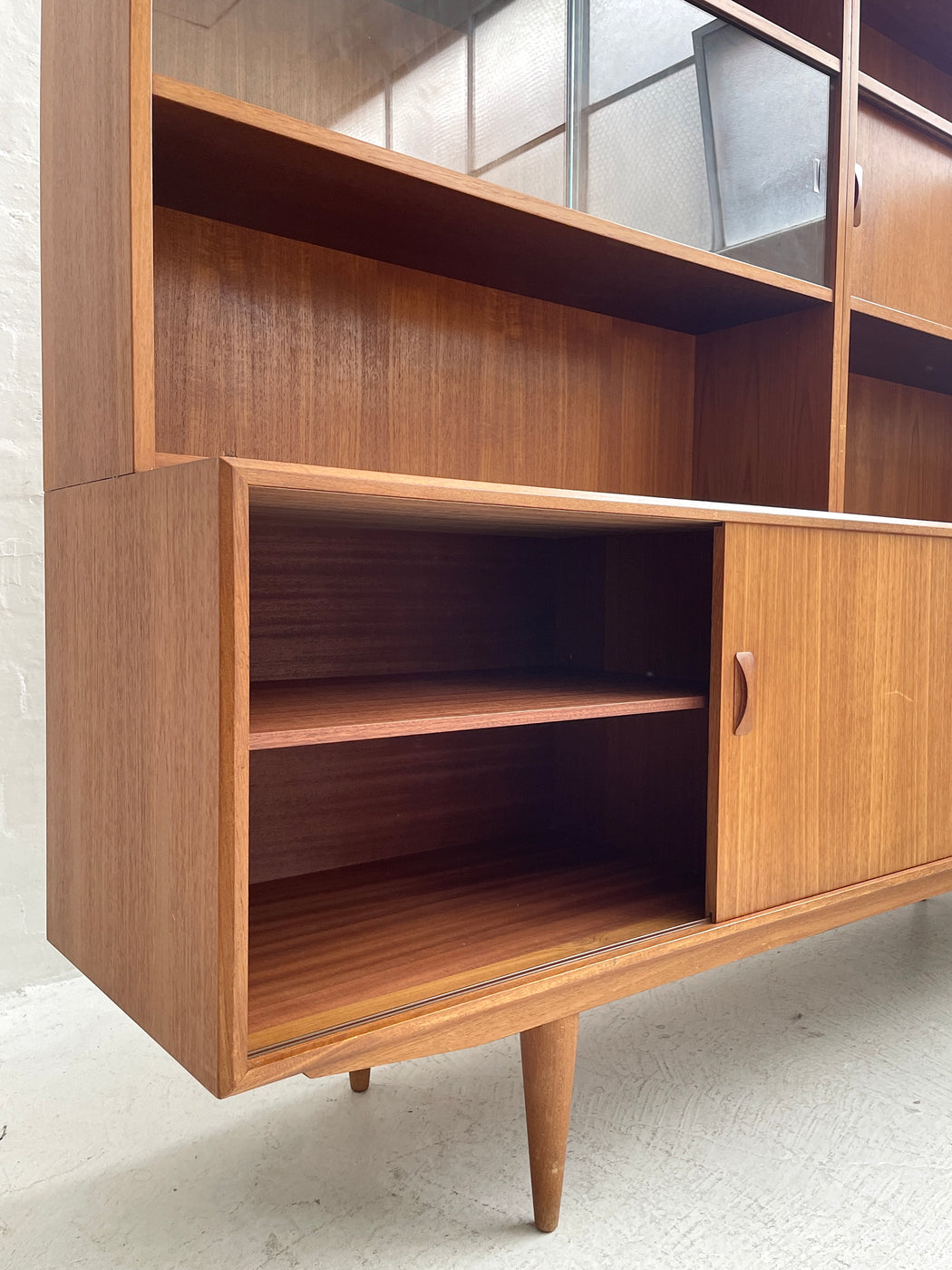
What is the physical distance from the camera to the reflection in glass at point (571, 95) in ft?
2.80

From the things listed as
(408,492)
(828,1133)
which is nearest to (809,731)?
(828,1133)

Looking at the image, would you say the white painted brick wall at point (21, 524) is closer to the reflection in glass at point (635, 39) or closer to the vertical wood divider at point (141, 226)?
the vertical wood divider at point (141, 226)

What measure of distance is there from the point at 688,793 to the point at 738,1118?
15.1 inches

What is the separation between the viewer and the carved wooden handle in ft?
3.37

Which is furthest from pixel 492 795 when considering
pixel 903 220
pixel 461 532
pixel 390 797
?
pixel 903 220

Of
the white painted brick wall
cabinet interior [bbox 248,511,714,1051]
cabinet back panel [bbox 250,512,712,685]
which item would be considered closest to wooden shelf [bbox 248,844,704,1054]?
cabinet interior [bbox 248,511,714,1051]

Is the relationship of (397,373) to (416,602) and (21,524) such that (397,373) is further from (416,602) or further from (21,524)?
(21,524)

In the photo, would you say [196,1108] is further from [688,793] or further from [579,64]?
[579,64]

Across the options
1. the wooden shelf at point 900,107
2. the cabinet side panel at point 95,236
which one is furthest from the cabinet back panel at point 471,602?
the wooden shelf at point 900,107

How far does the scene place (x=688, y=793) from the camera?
1.20m

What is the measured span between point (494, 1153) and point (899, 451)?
4.74ft

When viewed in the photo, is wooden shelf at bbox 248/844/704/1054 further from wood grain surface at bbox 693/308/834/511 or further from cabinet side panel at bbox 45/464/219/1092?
wood grain surface at bbox 693/308/834/511

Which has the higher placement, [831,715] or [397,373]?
[397,373]

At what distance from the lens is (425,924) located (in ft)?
3.34
